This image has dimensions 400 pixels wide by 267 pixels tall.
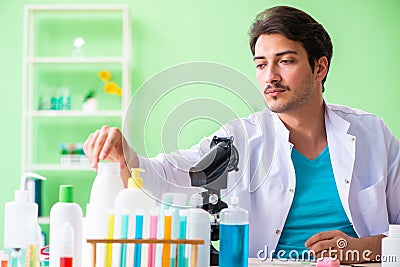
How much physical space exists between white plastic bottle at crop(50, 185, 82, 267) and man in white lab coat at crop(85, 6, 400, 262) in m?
0.56

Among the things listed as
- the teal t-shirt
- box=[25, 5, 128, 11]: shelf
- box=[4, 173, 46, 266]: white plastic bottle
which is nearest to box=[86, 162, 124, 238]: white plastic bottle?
box=[4, 173, 46, 266]: white plastic bottle

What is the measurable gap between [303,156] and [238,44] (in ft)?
7.59

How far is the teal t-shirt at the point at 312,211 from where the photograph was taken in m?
2.14

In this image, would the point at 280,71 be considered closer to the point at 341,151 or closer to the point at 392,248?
the point at 341,151

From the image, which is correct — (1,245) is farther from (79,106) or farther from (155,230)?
(155,230)

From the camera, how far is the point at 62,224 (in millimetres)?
1489

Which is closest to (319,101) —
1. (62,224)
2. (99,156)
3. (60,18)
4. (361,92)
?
(99,156)

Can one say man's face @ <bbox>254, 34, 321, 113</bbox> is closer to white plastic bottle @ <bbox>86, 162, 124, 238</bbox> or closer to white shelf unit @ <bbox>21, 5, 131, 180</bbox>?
white plastic bottle @ <bbox>86, 162, 124, 238</bbox>

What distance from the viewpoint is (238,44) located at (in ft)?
14.7

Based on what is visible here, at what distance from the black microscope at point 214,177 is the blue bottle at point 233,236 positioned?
94mm

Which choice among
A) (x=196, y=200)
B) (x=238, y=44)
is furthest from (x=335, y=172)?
(x=238, y=44)

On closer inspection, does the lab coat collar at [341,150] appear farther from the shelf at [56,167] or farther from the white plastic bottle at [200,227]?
the shelf at [56,167]

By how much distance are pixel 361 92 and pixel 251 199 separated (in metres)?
2.48

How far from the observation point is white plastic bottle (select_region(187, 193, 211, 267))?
149 cm
